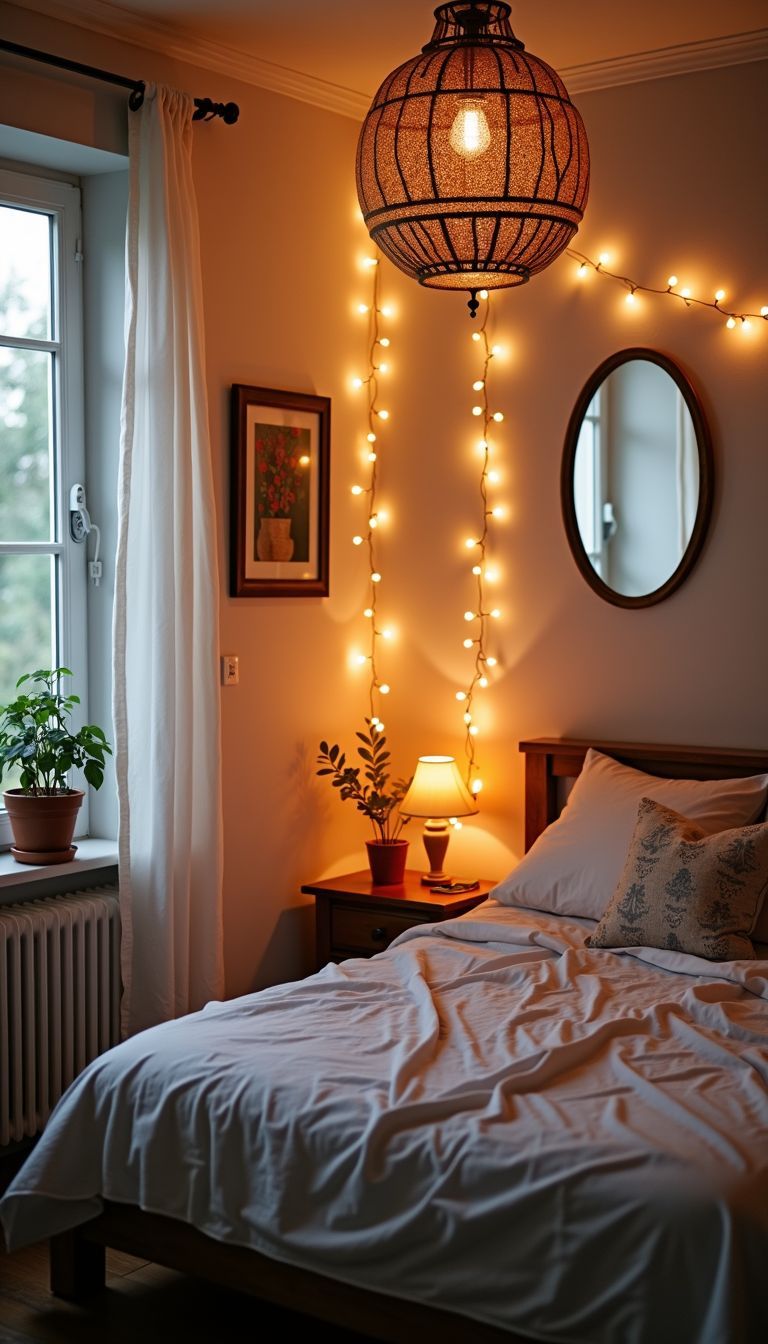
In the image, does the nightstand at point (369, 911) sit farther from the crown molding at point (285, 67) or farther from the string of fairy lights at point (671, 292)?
the crown molding at point (285, 67)

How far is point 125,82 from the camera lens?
3621mm

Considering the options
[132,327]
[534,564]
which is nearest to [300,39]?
[132,327]

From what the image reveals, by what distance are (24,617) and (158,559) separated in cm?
43

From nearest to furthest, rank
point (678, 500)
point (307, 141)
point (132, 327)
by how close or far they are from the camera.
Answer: point (132, 327), point (678, 500), point (307, 141)

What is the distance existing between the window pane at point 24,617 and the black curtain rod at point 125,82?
1254 millimetres

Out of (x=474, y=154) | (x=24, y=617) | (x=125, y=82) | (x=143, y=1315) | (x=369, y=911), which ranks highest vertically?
(x=125, y=82)

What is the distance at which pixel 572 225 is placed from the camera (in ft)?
7.68

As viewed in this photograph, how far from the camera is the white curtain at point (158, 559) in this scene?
3697 mm

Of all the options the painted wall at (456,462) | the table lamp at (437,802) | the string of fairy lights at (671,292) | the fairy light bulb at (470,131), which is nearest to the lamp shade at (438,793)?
the table lamp at (437,802)

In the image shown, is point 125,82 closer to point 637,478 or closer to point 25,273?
point 25,273

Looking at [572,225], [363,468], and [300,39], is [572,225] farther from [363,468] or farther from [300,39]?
[363,468]

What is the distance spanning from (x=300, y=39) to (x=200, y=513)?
136cm

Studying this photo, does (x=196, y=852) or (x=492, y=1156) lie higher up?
(x=196, y=852)

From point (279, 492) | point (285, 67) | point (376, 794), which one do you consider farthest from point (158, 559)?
point (285, 67)
